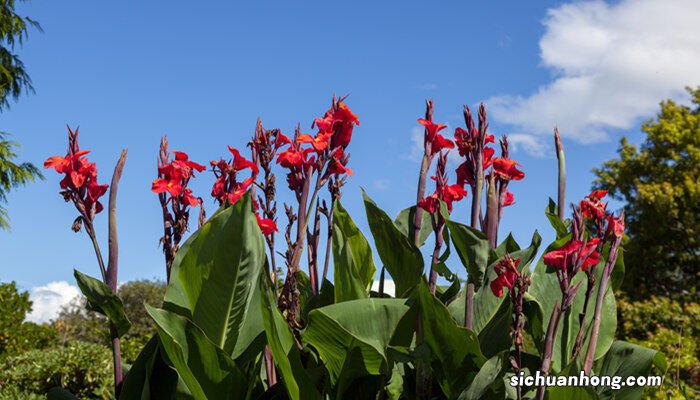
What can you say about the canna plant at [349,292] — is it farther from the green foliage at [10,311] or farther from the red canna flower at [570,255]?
the green foliage at [10,311]

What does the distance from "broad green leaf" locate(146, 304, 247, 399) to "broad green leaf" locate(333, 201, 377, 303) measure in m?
0.41

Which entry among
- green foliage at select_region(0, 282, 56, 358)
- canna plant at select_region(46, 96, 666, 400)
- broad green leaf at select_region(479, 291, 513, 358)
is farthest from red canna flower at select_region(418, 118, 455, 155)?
green foliage at select_region(0, 282, 56, 358)

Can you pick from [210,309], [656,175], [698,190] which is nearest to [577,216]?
[210,309]

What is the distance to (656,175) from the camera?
19359 millimetres

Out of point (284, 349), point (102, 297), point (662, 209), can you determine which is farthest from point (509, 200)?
point (662, 209)

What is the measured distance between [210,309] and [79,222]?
22.5 inches

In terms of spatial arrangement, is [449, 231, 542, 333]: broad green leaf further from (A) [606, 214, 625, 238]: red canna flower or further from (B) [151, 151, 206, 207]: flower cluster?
(B) [151, 151, 206, 207]: flower cluster

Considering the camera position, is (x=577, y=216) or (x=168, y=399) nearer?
(x=577, y=216)

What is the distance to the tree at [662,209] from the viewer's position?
59.7 feet

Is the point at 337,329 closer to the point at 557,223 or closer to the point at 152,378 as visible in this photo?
the point at 152,378

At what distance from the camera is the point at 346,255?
2.25 m

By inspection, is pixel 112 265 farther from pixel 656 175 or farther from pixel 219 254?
pixel 656 175

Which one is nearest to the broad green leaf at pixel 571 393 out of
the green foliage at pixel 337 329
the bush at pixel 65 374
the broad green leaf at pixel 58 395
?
the green foliage at pixel 337 329

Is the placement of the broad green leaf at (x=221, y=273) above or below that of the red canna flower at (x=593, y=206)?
below
